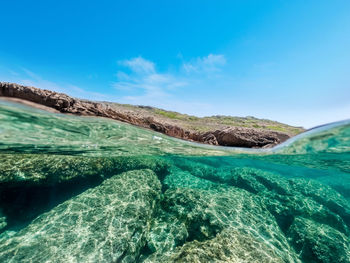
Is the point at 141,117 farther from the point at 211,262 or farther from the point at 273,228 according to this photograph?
the point at 273,228

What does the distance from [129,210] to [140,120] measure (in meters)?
4.71

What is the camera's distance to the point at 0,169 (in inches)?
338

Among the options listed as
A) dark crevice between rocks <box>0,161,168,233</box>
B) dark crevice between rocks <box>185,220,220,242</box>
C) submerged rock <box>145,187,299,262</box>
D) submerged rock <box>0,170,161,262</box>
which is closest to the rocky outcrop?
submerged rock <box>145,187,299,262</box>

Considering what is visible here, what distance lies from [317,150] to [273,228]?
6.63 m

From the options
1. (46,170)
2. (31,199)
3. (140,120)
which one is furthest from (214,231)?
(31,199)

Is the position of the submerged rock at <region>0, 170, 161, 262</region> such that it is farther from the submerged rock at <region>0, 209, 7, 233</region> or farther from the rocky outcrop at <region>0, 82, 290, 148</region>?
the rocky outcrop at <region>0, 82, 290, 148</region>

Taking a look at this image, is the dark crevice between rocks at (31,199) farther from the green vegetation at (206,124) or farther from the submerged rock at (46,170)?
the green vegetation at (206,124)

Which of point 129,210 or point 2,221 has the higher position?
point 129,210

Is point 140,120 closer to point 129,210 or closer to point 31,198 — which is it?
point 129,210

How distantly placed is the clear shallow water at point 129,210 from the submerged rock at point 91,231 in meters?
0.04

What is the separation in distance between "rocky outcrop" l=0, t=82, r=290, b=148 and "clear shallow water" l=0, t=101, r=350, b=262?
→ 452 mm

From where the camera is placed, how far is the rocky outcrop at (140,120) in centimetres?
670

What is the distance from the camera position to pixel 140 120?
9109mm

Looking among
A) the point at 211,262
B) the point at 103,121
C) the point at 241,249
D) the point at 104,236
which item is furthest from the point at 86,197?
the point at 241,249
